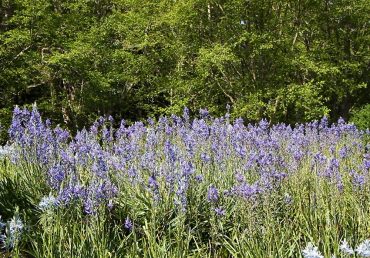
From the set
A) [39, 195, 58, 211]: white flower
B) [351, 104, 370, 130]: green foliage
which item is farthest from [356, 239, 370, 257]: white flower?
[351, 104, 370, 130]: green foliage

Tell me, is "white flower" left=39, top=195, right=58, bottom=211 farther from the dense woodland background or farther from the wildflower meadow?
the dense woodland background

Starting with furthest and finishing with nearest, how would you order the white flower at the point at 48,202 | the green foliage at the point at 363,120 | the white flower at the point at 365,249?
the green foliage at the point at 363,120
the white flower at the point at 48,202
the white flower at the point at 365,249

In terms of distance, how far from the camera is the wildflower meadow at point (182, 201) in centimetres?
318

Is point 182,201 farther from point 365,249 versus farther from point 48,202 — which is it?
point 365,249

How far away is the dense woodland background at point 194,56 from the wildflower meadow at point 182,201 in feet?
21.1

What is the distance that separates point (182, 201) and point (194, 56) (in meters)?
10.9

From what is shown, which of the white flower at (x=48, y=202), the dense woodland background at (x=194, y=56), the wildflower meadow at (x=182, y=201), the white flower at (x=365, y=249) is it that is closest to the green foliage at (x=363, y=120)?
the dense woodland background at (x=194, y=56)

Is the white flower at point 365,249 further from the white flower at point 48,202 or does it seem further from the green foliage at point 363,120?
the green foliage at point 363,120

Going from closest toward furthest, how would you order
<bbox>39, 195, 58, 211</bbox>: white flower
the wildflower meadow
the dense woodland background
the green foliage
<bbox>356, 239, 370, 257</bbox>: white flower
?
<bbox>356, 239, 370, 257</bbox>: white flower, <bbox>39, 195, 58, 211</bbox>: white flower, the wildflower meadow, the green foliage, the dense woodland background

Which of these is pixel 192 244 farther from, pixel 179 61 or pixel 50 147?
pixel 179 61

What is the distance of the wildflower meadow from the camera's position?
318 centimetres

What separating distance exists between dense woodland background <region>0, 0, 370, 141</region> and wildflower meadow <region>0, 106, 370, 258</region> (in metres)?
6.43

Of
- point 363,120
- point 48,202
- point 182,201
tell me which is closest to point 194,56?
point 363,120

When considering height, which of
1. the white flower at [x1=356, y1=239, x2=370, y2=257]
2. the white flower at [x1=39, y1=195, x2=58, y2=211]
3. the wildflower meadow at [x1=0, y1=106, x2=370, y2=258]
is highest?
the white flower at [x1=356, y1=239, x2=370, y2=257]
